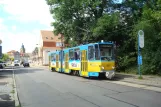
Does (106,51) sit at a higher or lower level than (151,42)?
lower

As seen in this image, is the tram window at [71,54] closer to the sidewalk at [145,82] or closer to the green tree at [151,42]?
the green tree at [151,42]

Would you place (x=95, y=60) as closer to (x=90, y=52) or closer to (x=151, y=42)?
(x=90, y=52)

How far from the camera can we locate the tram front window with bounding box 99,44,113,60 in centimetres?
2366

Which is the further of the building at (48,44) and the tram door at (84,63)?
the building at (48,44)

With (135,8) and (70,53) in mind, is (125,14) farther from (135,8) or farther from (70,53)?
(70,53)

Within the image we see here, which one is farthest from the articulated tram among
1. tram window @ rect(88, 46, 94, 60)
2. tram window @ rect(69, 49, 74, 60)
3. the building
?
the building

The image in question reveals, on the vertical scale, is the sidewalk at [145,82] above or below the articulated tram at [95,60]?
below

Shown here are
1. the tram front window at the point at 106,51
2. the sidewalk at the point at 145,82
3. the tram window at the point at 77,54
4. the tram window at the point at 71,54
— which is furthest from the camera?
the tram window at the point at 71,54

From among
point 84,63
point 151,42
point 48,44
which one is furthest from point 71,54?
point 48,44

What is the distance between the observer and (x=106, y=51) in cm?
2400

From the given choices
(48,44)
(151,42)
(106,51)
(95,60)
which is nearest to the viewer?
(95,60)

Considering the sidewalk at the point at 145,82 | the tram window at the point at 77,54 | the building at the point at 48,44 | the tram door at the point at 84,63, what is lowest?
the sidewalk at the point at 145,82

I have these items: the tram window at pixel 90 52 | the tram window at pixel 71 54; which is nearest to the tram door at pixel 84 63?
the tram window at pixel 90 52

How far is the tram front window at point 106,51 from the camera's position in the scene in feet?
77.6
